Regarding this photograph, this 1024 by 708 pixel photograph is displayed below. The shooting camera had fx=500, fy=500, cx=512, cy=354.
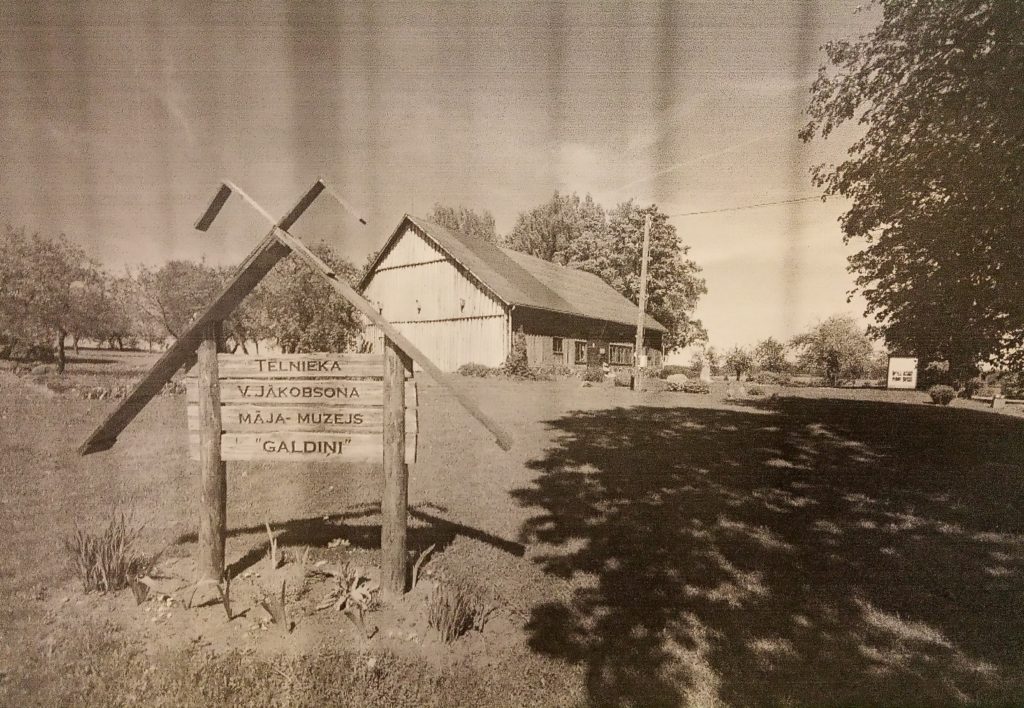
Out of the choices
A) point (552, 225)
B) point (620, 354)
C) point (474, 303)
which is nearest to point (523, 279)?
point (474, 303)

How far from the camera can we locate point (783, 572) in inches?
207

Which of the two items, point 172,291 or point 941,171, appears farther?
point 172,291

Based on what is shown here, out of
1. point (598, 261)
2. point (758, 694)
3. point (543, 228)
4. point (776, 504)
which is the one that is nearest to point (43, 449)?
point (758, 694)

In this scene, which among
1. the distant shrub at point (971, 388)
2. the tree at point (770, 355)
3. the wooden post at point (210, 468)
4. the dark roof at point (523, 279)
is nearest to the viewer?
the wooden post at point (210, 468)

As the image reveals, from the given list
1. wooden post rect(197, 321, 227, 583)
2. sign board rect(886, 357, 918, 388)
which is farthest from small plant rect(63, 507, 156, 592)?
sign board rect(886, 357, 918, 388)

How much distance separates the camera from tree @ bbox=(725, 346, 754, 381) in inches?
1864

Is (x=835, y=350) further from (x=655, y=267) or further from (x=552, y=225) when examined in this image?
(x=552, y=225)

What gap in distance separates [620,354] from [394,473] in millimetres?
A: 31473

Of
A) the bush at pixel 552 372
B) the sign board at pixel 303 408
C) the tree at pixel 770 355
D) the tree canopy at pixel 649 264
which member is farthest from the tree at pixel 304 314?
the tree at pixel 770 355

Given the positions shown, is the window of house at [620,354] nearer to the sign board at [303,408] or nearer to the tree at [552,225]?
the tree at [552,225]

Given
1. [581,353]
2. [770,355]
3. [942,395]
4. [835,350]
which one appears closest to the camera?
[942,395]

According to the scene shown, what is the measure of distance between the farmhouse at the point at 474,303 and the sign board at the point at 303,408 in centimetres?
1995

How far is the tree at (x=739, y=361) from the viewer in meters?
47.3

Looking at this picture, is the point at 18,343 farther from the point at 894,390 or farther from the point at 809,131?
the point at 894,390
